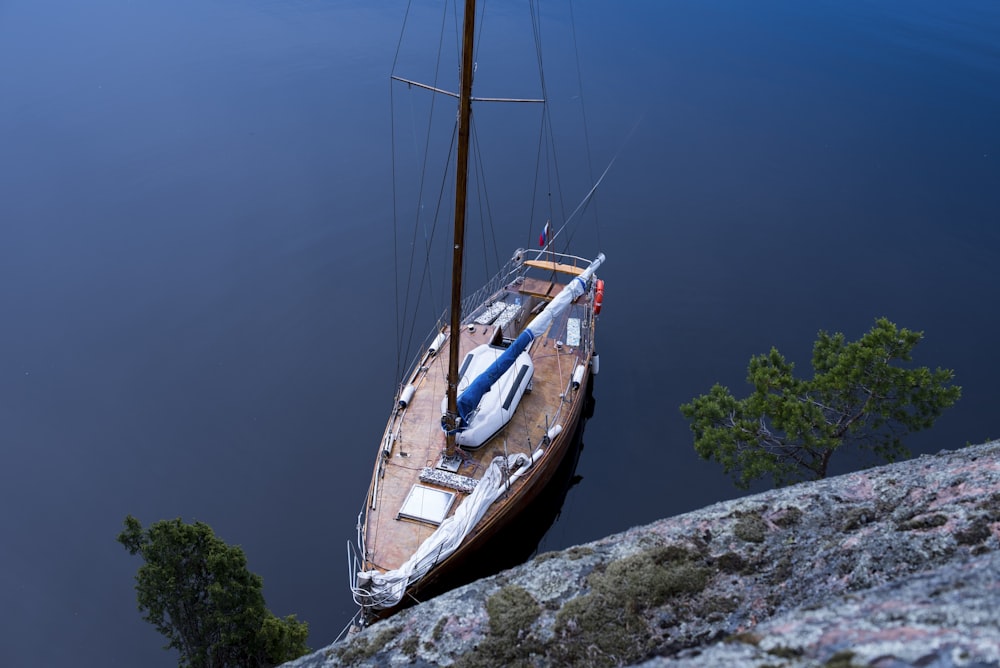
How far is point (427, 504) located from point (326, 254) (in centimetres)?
1763

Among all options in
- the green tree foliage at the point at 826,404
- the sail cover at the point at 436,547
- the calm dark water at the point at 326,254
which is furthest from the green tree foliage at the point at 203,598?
the green tree foliage at the point at 826,404

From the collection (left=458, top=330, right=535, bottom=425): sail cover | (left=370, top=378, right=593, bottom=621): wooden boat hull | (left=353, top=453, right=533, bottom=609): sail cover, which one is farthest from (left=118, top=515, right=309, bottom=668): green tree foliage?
(left=458, top=330, right=535, bottom=425): sail cover

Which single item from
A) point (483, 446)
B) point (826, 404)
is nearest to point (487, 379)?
point (483, 446)

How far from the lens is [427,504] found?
62.6ft

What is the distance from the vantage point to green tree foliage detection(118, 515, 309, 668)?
14.4m

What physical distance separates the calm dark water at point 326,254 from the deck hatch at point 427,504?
14.1 ft

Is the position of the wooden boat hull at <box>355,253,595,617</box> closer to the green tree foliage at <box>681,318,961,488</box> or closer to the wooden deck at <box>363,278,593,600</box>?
the wooden deck at <box>363,278,593,600</box>

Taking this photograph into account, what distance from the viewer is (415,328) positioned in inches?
1190

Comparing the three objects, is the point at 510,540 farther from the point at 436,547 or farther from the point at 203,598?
the point at 203,598

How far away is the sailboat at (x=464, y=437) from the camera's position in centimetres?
1772

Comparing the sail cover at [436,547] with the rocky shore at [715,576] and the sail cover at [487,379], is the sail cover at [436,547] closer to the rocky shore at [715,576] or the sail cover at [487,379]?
the sail cover at [487,379]

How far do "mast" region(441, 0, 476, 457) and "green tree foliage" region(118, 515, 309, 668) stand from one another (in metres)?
6.52

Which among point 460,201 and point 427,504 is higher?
point 460,201

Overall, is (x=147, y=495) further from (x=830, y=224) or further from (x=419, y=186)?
(x=830, y=224)
